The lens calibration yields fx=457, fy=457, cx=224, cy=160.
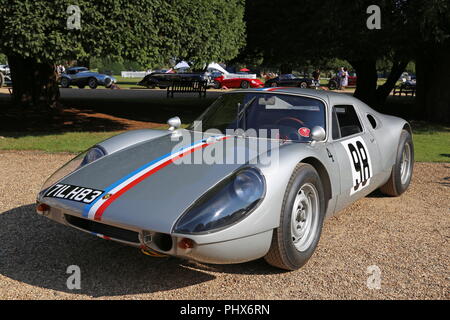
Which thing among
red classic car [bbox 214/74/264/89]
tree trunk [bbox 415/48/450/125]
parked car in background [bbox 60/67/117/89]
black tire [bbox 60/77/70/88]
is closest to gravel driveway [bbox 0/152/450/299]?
tree trunk [bbox 415/48/450/125]

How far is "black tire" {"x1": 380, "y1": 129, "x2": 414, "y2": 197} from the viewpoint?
521 centimetres

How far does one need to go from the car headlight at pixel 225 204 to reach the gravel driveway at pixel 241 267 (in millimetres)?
529

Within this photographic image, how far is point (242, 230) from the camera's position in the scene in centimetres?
287

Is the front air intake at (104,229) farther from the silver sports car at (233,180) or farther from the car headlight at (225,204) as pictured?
the car headlight at (225,204)

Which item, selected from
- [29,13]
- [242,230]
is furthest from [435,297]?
[29,13]

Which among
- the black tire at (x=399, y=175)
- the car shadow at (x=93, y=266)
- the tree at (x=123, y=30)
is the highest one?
the tree at (x=123, y=30)

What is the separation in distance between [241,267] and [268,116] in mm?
1449

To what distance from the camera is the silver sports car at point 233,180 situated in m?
2.86

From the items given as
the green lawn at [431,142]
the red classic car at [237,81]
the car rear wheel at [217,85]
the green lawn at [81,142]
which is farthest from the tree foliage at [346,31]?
the car rear wheel at [217,85]

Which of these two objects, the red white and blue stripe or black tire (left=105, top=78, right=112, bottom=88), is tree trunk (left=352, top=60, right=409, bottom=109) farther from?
black tire (left=105, top=78, right=112, bottom=88)

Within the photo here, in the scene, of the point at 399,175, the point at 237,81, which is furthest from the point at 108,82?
the point at 399,175

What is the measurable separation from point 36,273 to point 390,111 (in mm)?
15529

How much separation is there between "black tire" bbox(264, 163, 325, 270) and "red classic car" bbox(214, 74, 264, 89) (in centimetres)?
2897

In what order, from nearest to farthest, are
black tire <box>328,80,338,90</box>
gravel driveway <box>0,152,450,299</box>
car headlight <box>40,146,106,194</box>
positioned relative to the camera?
gravel driveway <box>0,152,450,299</box> → car headlight <box>40,146,106,194</box> → black tire <box>328,80,338,90</box>
